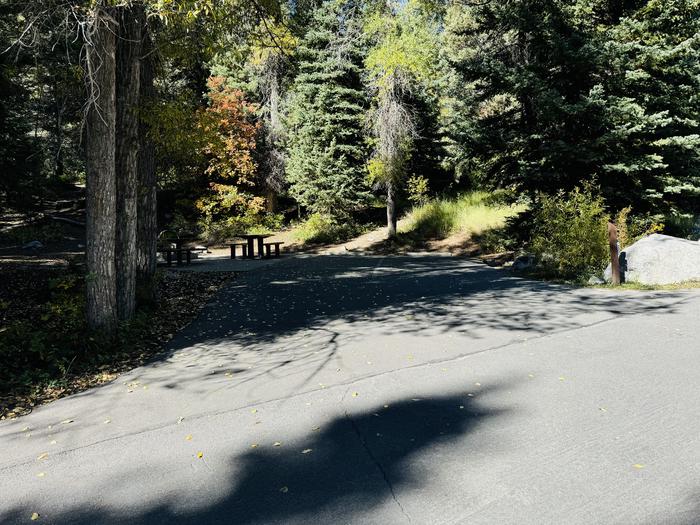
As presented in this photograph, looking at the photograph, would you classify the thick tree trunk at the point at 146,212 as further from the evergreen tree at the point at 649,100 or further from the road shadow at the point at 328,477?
the evergreen tree at the point at 649,100

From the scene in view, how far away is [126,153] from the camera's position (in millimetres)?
7457

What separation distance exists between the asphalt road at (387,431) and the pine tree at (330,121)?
672 inches

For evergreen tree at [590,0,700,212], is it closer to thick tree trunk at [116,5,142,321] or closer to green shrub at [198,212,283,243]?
thick tree trunk at [116,5,142,321]

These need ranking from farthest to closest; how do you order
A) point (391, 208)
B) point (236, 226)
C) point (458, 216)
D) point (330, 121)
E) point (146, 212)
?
1. point (236, 226)
2. point (330, 121)
3. point (458, 216)
4. point (391, 208)
5. point (146, 212)

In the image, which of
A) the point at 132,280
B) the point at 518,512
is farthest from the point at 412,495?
the point at 132,280

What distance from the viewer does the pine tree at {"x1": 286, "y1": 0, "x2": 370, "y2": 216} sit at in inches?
927

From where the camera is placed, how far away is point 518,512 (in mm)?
2727

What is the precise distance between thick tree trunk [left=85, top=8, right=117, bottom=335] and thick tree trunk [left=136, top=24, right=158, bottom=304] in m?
1.78

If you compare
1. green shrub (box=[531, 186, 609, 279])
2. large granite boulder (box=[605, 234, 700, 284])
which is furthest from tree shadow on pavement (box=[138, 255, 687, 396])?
large granite boulder (box=[605, 234, 700, 284])

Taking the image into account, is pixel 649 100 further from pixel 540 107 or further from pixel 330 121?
pixel 330 121

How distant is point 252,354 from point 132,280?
2614 millimetres

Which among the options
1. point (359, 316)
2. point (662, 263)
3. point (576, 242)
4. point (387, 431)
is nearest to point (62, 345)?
point (359, 316)

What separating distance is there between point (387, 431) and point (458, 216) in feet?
63.4

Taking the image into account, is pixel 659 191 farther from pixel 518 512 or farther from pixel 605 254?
pixel 518 512
